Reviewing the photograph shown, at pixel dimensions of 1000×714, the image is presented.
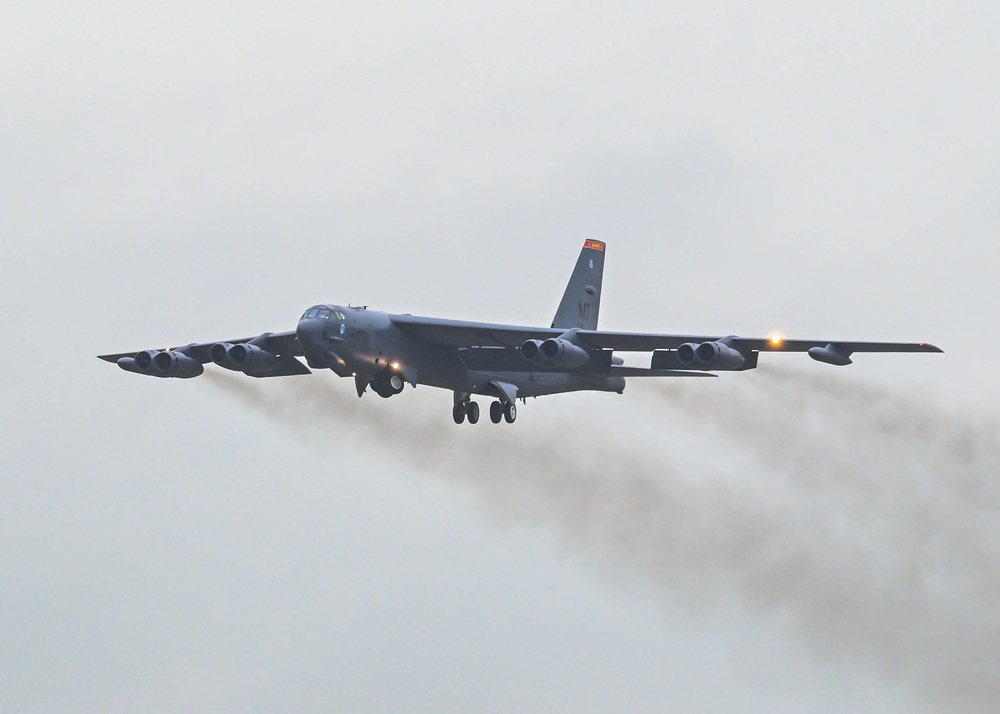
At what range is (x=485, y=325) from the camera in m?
35.8

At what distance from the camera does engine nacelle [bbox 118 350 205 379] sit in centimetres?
3784

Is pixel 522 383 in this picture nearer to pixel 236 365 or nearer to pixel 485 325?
pixel 485 325

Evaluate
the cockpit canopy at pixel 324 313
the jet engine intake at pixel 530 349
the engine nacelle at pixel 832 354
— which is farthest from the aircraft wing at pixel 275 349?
the engine nacelle at pixel 832 354

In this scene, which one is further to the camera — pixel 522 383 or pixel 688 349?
pixel 522 383

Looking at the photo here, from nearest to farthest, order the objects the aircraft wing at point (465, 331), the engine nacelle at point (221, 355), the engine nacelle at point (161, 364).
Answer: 1. the aircraft wing at point (465, 331)
2. the engine nacelle at point (221, 355)
3. the engine nacelle at point (161, 364)

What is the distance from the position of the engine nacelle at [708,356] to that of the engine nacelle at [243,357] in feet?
36.2

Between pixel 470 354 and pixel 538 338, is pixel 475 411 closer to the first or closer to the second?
pixel 470 354

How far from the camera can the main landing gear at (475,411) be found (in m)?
38.0

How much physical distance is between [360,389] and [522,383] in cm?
454

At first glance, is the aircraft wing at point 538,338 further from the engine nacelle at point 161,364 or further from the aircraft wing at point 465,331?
the engine nacelle at point 161,364

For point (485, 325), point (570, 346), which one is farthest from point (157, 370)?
point (570, 346)

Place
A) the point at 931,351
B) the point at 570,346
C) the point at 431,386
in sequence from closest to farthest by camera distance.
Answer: the point at 931,351 → the point at 570,346 → the point at 431,386

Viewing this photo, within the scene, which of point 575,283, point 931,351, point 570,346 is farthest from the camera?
point 575,283

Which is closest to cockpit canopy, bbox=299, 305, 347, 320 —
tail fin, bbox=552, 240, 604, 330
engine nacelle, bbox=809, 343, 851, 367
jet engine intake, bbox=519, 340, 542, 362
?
jet engine intake, bbox=519, 340, 542, 362
